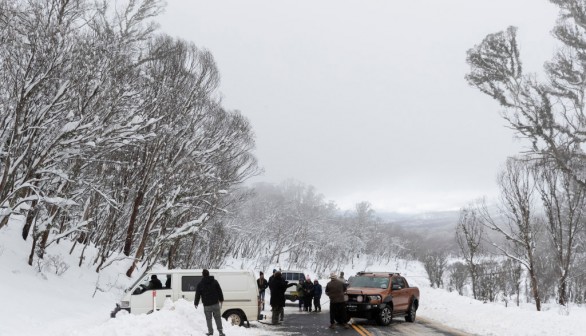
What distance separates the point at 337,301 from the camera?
639 inches

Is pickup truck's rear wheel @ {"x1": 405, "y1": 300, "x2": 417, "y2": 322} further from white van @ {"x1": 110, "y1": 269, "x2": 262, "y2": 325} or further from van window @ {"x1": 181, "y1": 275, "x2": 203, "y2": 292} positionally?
van window @ {"x1": 181, "y1": 275, "x2": 203, "y2": 292}

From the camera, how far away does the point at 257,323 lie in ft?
55.1

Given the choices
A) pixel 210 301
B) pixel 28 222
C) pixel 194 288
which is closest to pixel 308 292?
pixel 194 288

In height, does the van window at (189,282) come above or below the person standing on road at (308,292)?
above

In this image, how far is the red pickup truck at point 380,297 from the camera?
16672mm

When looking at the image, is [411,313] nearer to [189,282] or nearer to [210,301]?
[189,282]

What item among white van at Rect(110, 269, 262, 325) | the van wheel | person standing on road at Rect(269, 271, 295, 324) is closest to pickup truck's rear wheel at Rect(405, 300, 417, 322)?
person standing on road at Rect(269, 271, 295, 324)

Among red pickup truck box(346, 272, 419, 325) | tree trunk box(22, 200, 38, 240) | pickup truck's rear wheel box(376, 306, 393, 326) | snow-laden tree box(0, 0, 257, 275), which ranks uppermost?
snow-laden tree box(0, 0, 257, 275)

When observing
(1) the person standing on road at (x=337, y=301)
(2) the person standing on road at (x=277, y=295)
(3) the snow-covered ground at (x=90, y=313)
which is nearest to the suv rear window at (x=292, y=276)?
(3) the snow-covered ground at (x=90, y=313)

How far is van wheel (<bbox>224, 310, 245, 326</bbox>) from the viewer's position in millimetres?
14976

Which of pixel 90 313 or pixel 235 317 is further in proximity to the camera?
pixel 90 313

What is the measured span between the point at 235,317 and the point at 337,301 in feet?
11.5

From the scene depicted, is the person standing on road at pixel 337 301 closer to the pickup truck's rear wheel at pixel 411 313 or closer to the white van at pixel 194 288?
the white van at pixel 194 288

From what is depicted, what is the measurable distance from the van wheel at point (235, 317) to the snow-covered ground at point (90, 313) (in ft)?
1.49
